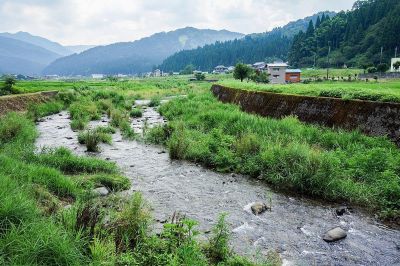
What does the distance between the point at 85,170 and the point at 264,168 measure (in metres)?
6.79

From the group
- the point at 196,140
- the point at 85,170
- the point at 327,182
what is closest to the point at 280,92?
the point at 196,140

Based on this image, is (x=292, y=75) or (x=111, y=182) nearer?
(x=111, y=182)

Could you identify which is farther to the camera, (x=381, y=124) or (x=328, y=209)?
(x=381, y=124)

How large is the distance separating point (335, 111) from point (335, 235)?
8.98 m

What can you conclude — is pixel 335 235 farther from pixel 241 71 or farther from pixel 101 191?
pixel 241 71

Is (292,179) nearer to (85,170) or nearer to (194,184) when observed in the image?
(194,184)

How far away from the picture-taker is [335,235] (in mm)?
7984

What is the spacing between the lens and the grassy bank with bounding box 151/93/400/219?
33.1 feet

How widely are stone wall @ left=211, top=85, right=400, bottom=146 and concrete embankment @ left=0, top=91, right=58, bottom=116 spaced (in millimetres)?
18369

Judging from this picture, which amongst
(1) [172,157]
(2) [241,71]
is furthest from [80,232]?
(2) [241,71]

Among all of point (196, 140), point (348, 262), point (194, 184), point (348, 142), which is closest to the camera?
point (348, 262)

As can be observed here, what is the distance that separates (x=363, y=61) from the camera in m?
101

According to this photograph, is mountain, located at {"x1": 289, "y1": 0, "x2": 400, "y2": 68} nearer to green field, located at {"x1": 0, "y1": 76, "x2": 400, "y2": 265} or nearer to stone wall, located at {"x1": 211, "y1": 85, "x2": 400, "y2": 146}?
stone wall, located at {"x1": 211, "y1": 85, "x2": 400, "y2": 146}

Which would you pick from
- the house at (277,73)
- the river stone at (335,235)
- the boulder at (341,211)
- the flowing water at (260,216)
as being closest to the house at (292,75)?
the house at (277,73)
